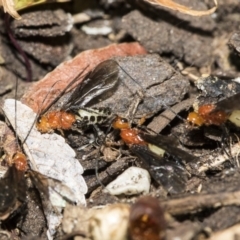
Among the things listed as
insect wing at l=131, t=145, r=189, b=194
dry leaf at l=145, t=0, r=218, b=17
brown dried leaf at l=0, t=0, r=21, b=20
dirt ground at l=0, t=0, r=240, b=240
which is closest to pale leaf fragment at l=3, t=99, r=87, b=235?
dirt ground at l=0, t=0, r=240, b=240

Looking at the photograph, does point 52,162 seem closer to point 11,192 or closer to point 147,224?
point 11,192

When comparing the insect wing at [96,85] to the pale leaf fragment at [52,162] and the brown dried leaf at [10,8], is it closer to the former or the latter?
the pale leaf fragment at [52,162]

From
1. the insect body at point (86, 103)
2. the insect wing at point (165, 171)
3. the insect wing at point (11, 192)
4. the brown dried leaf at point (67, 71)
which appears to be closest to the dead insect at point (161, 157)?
the insect wing at point (165, 171)

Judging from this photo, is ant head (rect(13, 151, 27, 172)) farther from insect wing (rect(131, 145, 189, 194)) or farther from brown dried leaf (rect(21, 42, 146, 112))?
insect wing (rect(131, 145, 189, 194))

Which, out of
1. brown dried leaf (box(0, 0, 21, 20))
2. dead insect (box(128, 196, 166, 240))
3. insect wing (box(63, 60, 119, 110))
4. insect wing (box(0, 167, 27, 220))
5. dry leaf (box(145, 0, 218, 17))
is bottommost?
insect wing (box(0, 167, 27, 220))

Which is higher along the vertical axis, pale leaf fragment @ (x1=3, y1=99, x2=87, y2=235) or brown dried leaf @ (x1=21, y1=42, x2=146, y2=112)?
brown dried leaf @ (x1=21, y1=42, x2=146, y2=112)

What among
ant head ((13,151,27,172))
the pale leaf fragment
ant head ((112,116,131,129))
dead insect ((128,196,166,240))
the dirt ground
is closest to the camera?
dead insect ((128,196,166,240))

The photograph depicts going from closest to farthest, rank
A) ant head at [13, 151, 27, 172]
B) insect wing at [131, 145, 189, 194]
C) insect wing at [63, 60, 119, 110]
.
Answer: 1. insect wing at [131, 145, 189, 194]
2. ant head at [13, 151, 27, 172]
3. insect wing at [63, 60, 119, 110]

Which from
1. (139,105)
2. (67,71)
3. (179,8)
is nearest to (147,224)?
(139,105)
